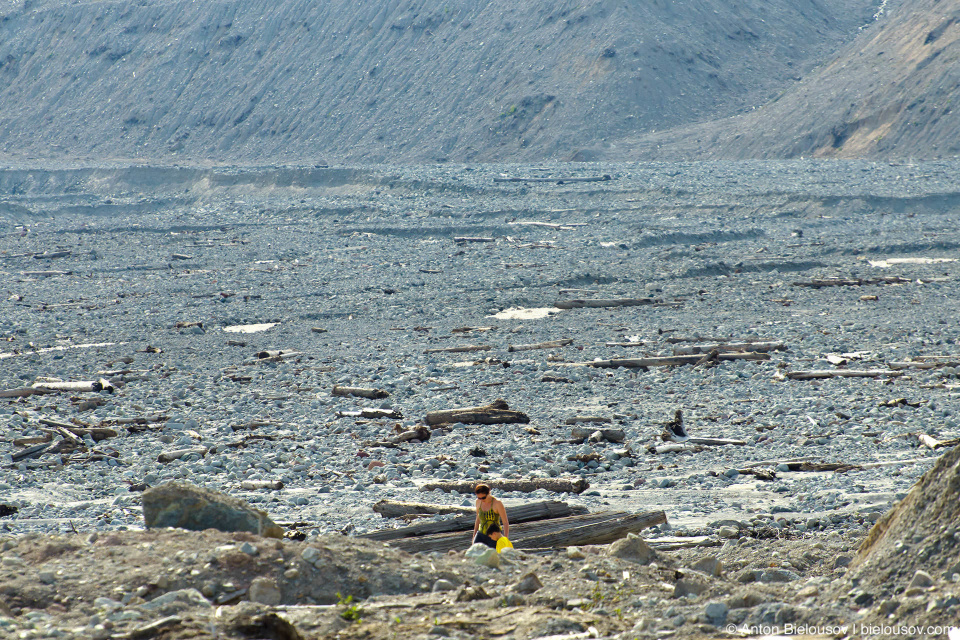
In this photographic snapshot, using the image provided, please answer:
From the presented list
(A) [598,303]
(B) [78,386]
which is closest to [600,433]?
(B) [78,386]

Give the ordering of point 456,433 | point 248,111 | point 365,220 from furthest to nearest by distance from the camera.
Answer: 1. point 248,111
2. point 365,220
3. point 456,433

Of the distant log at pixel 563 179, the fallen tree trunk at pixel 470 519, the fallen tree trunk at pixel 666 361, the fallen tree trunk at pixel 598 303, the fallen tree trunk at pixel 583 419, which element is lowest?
the fallen tree trunk at pixel 470 519

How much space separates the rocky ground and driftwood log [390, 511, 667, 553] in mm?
266

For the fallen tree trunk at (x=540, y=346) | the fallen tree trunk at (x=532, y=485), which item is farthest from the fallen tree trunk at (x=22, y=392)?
the fallen tree trunk at (x=532, y=485)

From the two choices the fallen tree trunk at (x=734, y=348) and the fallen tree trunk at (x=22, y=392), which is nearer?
the fallen tree trunk at (x=22, y=392)

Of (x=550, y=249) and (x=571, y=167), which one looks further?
(x=571, y=167)

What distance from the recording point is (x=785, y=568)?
492cm

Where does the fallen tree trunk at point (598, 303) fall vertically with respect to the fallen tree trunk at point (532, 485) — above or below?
above

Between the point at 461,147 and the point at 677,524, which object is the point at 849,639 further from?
the point at 461,147

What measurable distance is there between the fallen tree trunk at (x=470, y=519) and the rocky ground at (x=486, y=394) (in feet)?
1.91

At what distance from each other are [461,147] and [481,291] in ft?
89.0

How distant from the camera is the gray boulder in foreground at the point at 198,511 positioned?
527 centimetres

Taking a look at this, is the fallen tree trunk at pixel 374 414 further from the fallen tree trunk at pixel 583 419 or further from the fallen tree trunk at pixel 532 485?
the fallen tree trunk at pixel 532 485

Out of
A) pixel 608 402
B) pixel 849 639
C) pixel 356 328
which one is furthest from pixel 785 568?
pixel 356 328
